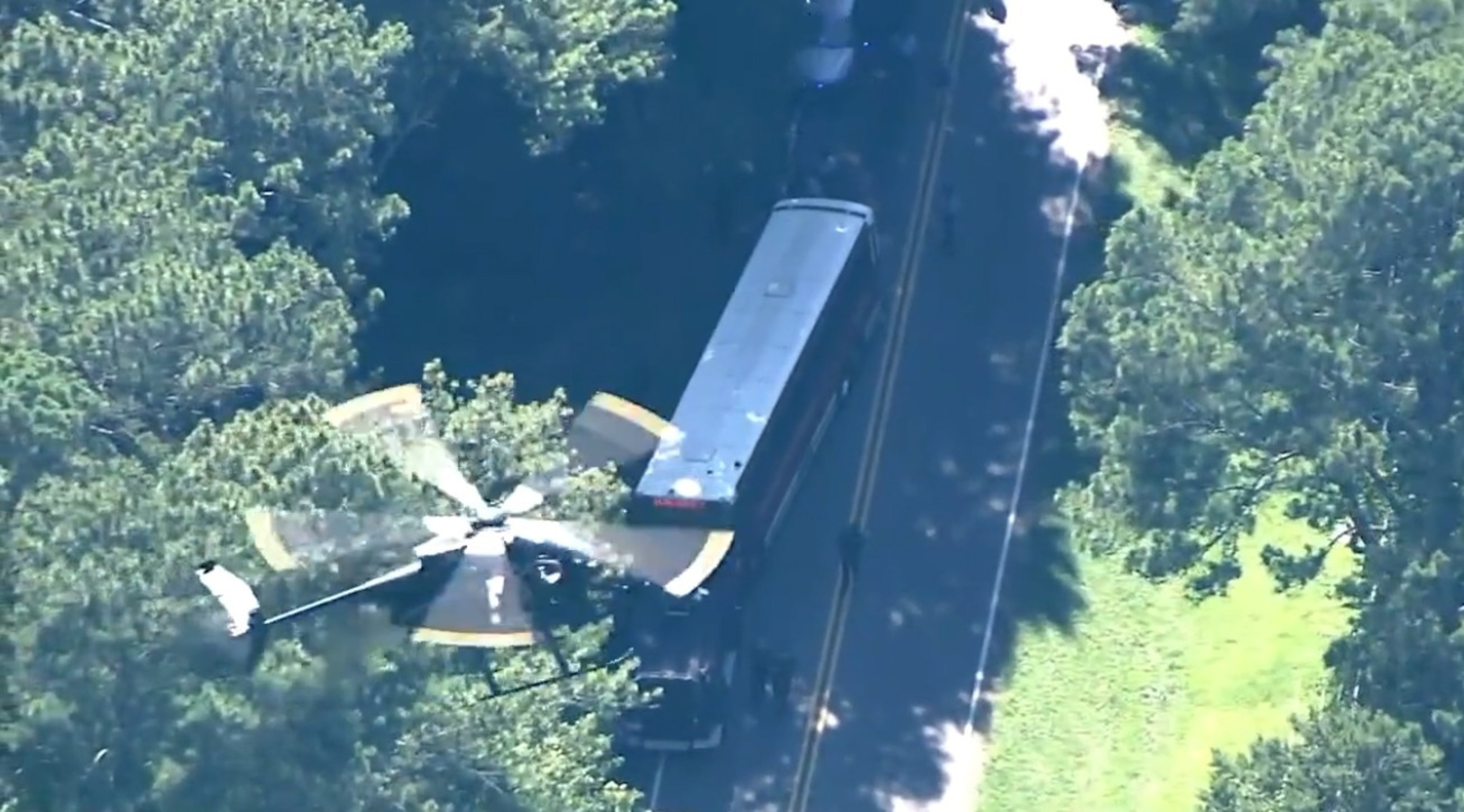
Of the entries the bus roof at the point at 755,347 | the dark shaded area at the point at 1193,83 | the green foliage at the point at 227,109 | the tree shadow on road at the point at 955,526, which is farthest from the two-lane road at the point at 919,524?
the green foliage at the point at 227,109

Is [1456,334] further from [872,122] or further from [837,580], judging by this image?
[872,122]

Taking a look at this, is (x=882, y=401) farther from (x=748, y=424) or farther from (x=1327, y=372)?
(x=1327, y=372)

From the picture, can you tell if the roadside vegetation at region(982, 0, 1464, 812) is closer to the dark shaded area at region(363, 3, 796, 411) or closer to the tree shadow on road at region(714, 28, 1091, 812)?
the tree shadow on road at region(714, 28, 1091, 812)

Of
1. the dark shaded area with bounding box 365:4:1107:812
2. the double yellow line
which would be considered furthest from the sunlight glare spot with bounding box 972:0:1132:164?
the double yellow line

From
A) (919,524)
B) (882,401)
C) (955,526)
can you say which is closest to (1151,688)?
(955,526)

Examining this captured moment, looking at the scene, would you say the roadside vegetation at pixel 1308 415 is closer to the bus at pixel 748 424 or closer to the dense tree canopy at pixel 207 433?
the bus at pixel 748 424
